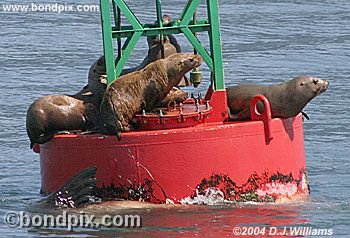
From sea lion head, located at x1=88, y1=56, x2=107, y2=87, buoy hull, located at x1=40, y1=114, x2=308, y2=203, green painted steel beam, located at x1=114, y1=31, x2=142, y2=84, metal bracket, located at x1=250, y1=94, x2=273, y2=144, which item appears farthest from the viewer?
sea lion head, located at x1=88, y1=56, x2=107, y2=87

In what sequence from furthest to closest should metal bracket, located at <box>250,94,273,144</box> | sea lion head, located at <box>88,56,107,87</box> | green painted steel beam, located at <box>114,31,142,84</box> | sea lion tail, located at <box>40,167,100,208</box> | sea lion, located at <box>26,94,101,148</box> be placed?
sea lion head, located at <box>88,56,107,87</box> → sea lion, located at <box>26,94,101,148</box> → green painted steel beam, located at <box>114,31,142,84</box> → metal bracket, located at <box>250,94,273,144</box> → sea lion tail, located at <box>40,167,100,208</box>

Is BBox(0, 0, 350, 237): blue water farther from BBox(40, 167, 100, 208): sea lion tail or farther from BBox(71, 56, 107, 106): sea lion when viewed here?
BBox(71, 56, 107, 106): sea lion

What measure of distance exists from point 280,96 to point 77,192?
2.30 metres

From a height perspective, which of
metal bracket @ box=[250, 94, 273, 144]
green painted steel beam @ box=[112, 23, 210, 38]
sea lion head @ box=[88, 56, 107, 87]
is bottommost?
metal bracket @ box=[250, 94, 273, 144]

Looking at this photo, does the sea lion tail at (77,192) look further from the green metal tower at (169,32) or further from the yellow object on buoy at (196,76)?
the yellow object on buoy at (196,76)

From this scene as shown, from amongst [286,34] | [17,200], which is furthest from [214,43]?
[286,34]

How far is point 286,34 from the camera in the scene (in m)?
25.7

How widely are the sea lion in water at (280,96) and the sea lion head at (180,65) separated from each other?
725mm

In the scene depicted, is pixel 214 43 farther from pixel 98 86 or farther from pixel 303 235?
pixel 303 235

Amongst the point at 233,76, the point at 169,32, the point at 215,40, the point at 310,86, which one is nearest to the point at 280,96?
the point at 310,86

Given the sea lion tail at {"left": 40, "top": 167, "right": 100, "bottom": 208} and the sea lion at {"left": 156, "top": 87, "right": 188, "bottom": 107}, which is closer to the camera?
the sea lion tail at {"left": 40, "top": 167, "right": 100, "bottom": 208}

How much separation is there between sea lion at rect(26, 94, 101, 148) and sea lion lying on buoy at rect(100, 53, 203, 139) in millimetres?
439

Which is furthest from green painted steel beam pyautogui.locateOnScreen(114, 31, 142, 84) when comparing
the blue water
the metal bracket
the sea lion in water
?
the blue water

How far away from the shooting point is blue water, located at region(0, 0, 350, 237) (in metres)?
12.1
